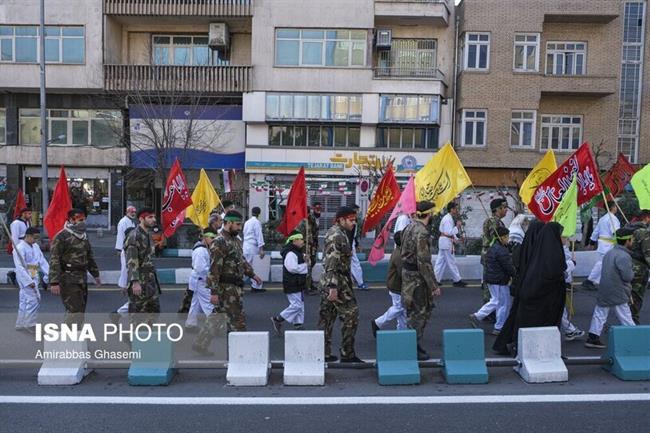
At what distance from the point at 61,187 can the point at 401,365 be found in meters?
7.07

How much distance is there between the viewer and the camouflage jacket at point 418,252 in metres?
7.22

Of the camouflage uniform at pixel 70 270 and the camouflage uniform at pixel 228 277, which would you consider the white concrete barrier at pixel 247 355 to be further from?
the camouflage uniform at pixel 70 270

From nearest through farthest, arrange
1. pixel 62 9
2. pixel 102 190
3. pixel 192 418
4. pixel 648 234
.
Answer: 1. pixel 192 418
2. pixel 648 234
3. pixel 62 9
4. pixel 102 190

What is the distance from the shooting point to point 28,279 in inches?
339

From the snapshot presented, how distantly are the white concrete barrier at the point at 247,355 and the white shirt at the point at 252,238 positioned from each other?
582cm

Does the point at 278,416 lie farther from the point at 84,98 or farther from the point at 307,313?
the point at 84,98

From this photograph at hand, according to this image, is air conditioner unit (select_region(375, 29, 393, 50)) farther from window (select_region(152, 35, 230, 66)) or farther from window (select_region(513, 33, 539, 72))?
window (select_region(152, 35, 230, 66))

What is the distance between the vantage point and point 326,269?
23.3 feet

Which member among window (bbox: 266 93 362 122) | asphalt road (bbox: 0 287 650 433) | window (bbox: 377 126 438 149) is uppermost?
window (bbox: 266 93 362 122)

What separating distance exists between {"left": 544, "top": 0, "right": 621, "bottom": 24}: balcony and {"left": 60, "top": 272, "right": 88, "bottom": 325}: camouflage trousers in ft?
81.8

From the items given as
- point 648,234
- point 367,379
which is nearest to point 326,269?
point 367,379

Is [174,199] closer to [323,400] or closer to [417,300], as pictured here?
[417,300]

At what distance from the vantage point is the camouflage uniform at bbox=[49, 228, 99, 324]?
754 cm

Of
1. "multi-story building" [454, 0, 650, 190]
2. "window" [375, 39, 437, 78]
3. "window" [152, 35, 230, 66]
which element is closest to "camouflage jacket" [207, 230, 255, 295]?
"multi-story building" [454, 0, 650, 190]
